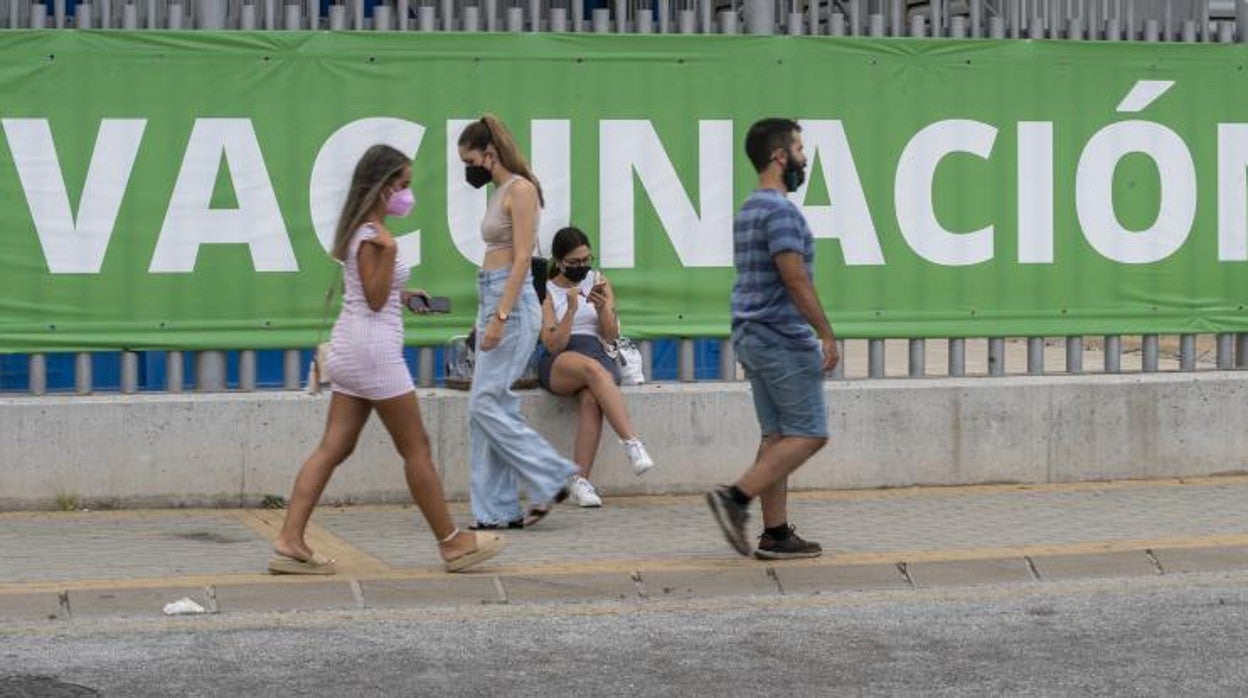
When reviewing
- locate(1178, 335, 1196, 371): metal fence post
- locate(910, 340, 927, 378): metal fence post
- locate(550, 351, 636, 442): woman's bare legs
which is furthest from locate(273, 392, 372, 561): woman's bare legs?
locate(1178, 335, 1196, 371): metal fence post

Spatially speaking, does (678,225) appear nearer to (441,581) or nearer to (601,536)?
(601,536)

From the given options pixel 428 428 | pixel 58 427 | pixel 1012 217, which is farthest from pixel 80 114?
pixel 1012 217

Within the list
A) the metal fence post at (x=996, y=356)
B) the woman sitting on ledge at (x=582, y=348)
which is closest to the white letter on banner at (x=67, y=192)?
the woman sitting on ledge at (x=582, y=348)

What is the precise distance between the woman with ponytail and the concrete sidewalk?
0.35 meters

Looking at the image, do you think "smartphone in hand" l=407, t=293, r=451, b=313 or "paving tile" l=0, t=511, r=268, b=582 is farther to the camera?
"smartphone in hand" l=407, t=293, r=451, b=313

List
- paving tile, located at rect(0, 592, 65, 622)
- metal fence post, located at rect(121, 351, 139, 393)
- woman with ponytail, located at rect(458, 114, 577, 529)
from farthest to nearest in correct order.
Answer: metal fence post, located at rect(121, 351, 139, 393), woman with ponytail, located at rect(458, 114, 577, 529), paving tile, located at rect(0, 592, 65, 622)

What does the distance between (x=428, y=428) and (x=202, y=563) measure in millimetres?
2146

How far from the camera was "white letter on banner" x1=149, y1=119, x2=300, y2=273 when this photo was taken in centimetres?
1134

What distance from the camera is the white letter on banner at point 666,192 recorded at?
1182 centimetres

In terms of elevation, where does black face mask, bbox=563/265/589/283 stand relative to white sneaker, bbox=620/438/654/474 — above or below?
above

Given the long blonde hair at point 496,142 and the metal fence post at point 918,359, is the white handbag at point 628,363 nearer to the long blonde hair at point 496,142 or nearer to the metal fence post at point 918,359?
the metal fence post at point 918,359

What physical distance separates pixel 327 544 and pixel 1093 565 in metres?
3.13

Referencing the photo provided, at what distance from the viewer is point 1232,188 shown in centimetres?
1265

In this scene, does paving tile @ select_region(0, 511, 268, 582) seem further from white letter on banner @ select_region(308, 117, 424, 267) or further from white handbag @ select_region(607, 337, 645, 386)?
white handbag @ select_region(607, 337, 645, 386)
